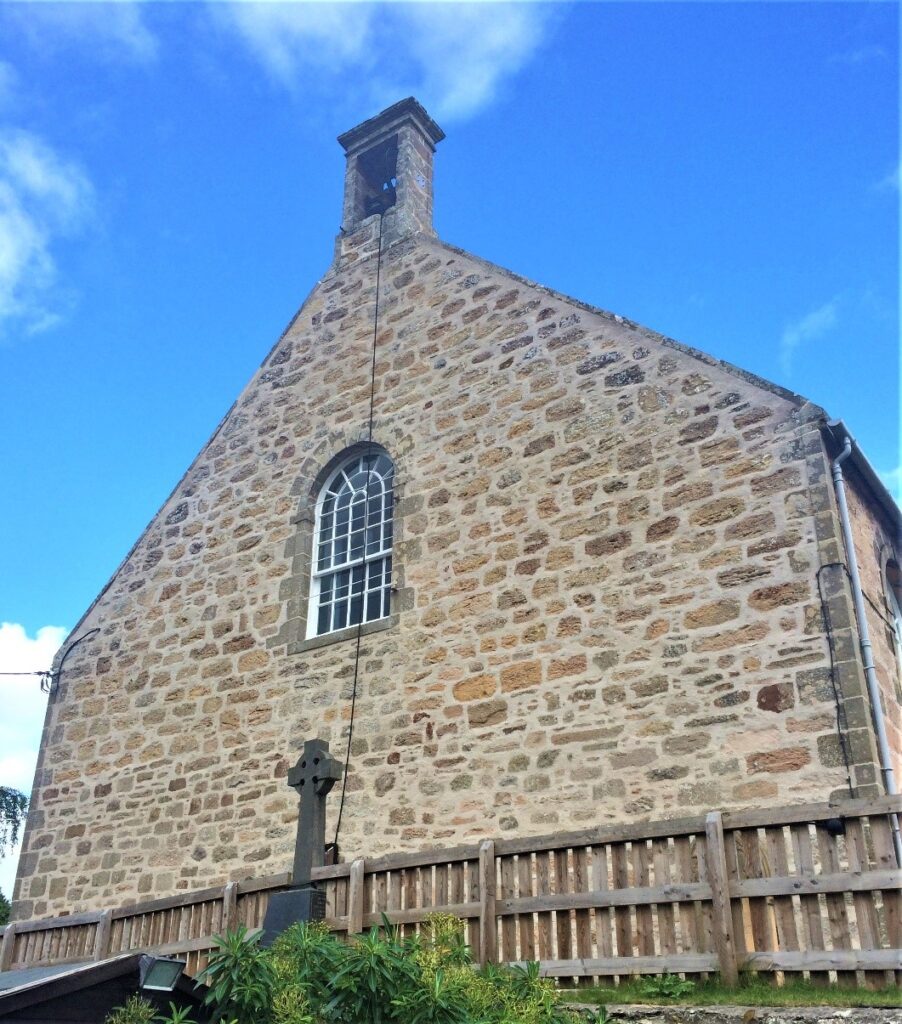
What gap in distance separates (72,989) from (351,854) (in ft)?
16.1

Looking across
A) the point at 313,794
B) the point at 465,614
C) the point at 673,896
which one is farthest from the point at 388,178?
the point at 673,896

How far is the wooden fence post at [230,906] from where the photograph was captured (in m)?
8.08

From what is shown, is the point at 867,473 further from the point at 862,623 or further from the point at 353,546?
the point at 353,546

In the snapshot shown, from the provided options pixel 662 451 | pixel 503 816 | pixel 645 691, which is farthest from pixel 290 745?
pixel 662 451

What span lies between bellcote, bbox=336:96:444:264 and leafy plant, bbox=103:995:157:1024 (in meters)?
9.59

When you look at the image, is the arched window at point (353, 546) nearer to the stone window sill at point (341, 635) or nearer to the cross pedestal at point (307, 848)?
the stone window sill at point (341, 635)

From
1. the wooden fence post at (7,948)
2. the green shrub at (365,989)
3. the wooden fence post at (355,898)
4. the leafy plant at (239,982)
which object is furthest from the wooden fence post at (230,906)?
the wooden fence post at (7,948)

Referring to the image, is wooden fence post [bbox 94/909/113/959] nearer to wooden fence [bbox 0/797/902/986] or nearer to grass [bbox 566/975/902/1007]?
wooden fence [bbox 0/797/902/986]

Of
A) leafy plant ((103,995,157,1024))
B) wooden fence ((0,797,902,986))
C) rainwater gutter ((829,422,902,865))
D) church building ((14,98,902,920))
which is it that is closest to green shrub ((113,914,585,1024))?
leafy plant ((103,995,157,1024))

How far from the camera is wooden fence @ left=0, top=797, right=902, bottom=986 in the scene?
5.83m

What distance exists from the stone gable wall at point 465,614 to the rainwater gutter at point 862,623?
0.70 ft

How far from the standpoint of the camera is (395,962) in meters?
5.87

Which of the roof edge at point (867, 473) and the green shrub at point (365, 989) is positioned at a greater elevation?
the roof edge at point (867, 473)

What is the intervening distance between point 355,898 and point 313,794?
3.32ft
